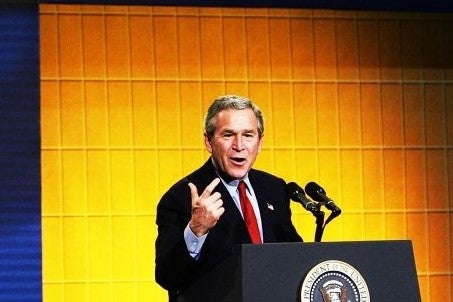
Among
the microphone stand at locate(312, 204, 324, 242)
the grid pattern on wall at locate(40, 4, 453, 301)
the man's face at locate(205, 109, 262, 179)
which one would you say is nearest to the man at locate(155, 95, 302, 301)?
the man's face at locate(205, 109, 262, 179)

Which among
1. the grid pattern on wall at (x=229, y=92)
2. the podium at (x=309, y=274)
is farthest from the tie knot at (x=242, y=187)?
the grid pattern on wall at (x=229, y=92)

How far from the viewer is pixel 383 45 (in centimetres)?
581

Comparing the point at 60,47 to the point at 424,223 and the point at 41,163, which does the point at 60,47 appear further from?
the point at 424,223

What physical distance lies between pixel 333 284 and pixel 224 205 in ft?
1.66

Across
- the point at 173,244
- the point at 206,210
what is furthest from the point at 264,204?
the point at 206,210

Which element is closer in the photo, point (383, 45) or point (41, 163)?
point (41, 163)

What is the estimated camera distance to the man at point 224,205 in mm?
2627

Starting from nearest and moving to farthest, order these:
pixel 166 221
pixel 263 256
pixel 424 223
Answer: pixel 263 256
pixel 166 221
pixel 424 223

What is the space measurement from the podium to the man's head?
0.44 meters

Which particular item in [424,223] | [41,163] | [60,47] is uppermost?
[60,47]

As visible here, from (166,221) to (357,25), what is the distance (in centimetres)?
321

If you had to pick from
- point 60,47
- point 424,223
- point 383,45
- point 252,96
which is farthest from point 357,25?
point 60,47

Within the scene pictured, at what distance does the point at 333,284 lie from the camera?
2471 mm

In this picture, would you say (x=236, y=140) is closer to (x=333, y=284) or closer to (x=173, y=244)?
(x=173, y=244)
